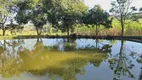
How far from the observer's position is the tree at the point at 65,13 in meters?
28.6

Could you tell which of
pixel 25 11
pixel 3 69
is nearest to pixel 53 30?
pixel 25 11

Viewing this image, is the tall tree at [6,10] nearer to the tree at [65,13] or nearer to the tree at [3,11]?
the tree at [3,11]

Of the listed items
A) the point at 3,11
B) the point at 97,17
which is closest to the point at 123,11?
the point at 97,17

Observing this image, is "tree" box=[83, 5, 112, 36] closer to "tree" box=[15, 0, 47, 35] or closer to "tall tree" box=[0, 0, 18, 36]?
"tree" box=[15, 0, 47, 35]

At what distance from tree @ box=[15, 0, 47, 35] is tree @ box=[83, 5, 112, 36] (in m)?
6.35

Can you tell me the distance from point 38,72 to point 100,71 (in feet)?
8.00

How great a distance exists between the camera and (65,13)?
28.8 m

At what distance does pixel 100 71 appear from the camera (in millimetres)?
9312

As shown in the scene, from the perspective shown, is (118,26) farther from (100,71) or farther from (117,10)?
(100,71)

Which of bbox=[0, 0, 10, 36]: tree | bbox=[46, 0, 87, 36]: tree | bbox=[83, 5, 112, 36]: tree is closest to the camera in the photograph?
bbox=[83, 5, 112, 36]: tree

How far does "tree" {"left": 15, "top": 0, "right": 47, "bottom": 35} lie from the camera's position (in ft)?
103

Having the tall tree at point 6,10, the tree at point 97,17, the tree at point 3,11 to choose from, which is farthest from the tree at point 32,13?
the tree at point 97,17

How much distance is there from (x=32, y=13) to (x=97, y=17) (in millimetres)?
9731

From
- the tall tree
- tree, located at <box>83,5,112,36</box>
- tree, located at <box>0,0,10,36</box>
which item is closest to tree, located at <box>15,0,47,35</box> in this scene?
the tall tree
